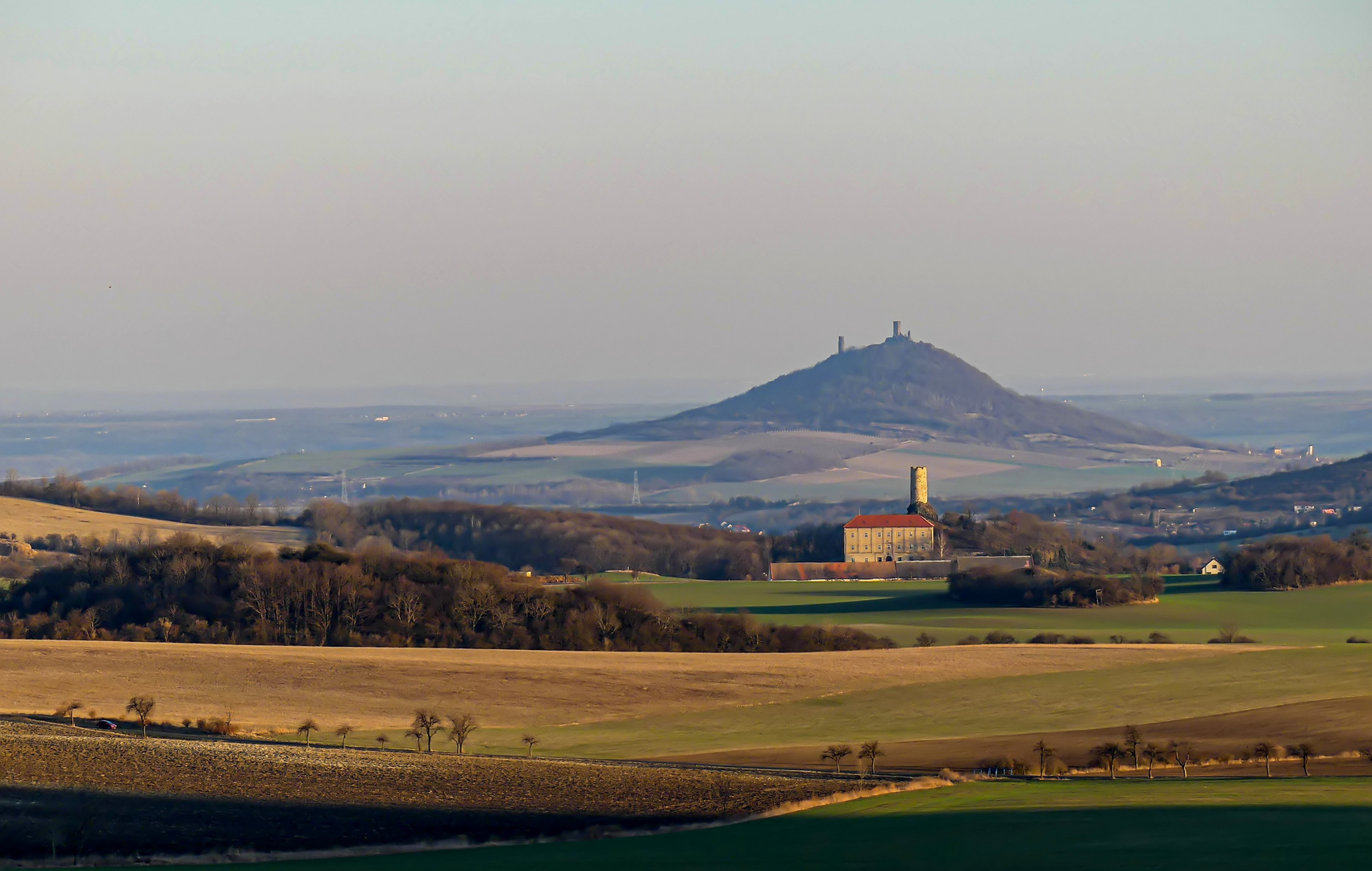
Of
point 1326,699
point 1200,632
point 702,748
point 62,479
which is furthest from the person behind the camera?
point 62,479

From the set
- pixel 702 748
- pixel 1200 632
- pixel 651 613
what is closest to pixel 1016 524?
pixel 1200 632

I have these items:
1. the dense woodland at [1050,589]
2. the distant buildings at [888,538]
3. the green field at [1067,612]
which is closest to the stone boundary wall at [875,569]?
the distant buildings at [888,538]

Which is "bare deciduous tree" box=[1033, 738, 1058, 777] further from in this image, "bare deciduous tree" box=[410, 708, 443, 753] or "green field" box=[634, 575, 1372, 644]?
"green field" box=[634, 575, 1372, 644]

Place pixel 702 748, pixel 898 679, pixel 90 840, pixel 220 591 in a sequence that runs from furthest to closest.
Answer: pixel 220 591, pixel 898 679, pixel 702 748, pixel 90 840

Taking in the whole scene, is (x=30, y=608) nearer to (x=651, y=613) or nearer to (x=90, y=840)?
(x=651, y=613)

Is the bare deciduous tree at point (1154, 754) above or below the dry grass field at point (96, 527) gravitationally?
below

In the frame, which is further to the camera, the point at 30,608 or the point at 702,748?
the point at 30,608

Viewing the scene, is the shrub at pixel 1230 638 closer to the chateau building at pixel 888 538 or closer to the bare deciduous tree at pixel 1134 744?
the bare deciduous tree at pixel 1134 744

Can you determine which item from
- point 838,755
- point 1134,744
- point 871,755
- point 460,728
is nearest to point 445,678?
point 460,728
